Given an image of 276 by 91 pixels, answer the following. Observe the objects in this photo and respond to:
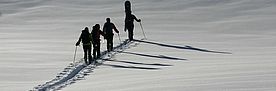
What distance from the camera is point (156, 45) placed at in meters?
20.0

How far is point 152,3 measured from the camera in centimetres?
3659

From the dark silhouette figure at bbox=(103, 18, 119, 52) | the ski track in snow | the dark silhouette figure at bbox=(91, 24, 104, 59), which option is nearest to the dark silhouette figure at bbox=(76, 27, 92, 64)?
the ski track in snow

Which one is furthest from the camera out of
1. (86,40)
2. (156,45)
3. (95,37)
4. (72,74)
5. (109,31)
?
(156,45)

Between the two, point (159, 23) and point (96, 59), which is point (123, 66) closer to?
point (96, 59)

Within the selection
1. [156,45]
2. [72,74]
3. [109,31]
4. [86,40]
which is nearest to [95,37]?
[86,40]

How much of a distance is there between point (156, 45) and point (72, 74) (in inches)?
263

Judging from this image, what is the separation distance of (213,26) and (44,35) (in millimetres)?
6726

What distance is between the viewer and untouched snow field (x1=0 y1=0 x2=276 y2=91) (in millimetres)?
10539

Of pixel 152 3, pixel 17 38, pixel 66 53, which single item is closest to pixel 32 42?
pixel 17 38

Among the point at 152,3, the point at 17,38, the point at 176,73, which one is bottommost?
the point at 176,73

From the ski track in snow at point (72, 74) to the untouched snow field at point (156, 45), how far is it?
17 cm

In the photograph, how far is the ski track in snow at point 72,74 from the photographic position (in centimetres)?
1175

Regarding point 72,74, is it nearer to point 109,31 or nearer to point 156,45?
point 109,31

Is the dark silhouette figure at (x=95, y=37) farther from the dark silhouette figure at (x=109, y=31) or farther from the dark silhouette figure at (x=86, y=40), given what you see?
the dark silhouette figure at (x=109, y=31)
